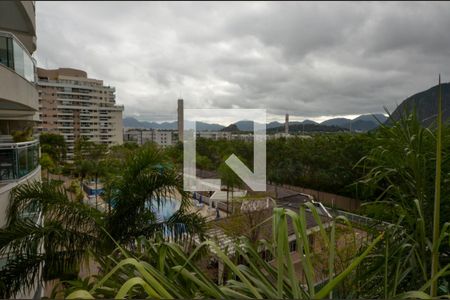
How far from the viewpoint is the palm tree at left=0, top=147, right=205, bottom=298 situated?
338 centimetres

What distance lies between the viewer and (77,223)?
157 inches

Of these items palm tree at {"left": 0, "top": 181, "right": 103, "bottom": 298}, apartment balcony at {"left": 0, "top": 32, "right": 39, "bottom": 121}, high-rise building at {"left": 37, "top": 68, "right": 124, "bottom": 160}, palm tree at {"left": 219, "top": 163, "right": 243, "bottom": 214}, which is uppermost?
high-rise building at {"left": 37, "top": 68, "right": 124, "bottom": 160}

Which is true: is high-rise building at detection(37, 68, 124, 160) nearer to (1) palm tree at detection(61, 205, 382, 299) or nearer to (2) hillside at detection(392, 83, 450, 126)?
(1) palm tree at detection(61, 205, 382, 299)

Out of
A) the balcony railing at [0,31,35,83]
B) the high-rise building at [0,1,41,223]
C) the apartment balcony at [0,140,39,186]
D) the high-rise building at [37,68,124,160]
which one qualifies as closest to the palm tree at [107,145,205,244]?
the high-rise building at [0,1,41,223]

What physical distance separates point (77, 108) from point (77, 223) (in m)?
50.0

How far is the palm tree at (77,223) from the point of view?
3375mm

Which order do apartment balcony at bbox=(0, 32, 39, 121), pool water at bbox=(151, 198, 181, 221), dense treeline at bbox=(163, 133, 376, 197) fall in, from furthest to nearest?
dense treeline at bbox=(163, 133, 376, 197), apartment balcony at bbox=(0, 32, 39, 121), pool water at bbox=(151, 198, 181, 221)

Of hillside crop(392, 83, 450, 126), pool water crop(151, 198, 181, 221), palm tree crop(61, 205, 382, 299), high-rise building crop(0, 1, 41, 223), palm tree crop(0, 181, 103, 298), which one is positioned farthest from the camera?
high-rise building crop(0, 1, 41, 223)

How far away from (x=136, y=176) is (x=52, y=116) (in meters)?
49.2

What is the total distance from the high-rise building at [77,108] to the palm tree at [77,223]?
148 ft

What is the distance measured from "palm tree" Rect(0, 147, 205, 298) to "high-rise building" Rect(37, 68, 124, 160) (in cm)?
4518

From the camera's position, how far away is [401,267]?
1779mm

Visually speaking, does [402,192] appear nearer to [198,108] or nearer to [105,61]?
[105,61]

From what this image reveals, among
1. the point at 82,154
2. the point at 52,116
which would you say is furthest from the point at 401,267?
the point at 52,116
